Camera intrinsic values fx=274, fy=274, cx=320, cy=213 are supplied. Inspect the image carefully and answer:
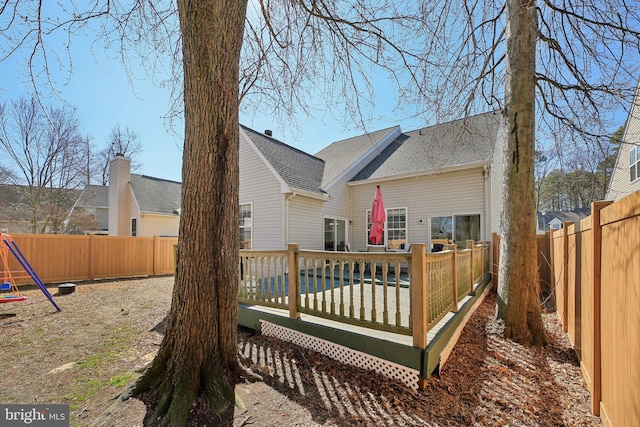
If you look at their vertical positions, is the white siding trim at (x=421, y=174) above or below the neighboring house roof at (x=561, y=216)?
above

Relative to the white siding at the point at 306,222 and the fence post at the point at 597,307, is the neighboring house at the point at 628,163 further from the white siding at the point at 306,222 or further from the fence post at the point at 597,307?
the white siding at the point at 306,222

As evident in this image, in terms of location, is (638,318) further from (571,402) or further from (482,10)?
(482,10)

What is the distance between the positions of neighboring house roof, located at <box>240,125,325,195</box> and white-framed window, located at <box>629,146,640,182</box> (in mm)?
11772

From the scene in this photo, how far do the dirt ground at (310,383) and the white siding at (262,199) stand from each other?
15.6 ft

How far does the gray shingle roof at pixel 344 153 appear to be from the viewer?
11791mm

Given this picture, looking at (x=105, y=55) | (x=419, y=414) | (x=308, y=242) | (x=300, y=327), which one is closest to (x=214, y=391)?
(x=300, y=327)

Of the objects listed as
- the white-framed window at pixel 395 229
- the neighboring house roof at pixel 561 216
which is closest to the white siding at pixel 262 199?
the white-framed window at pixel 395 229

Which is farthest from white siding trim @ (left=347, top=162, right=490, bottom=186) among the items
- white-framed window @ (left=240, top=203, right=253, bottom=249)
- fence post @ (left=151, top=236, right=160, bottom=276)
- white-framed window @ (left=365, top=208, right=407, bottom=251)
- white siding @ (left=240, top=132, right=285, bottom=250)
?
fence post @ (left=151, top=236, right=160, bottom=276)

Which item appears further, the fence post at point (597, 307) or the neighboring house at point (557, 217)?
the neighboring house at point (557, 217)

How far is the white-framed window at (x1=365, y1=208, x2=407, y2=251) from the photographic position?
10.5 m

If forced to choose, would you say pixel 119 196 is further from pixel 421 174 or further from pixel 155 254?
pixel 421 174

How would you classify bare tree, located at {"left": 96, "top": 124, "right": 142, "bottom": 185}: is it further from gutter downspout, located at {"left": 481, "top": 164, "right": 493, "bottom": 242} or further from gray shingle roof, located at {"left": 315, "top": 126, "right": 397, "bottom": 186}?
gutter downspout, located at {"left": 481, "top": 164, "right": 493, "bottom": 242}

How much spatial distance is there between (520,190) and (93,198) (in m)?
27.3

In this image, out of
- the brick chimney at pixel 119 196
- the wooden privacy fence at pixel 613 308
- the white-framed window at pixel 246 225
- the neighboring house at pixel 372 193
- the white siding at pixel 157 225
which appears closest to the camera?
the wooden privacy fence at pixel 613 308
